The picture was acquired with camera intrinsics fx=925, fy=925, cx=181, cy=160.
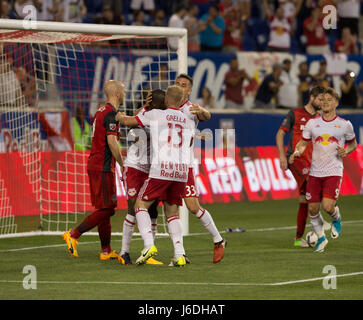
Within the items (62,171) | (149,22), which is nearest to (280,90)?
(149,22)

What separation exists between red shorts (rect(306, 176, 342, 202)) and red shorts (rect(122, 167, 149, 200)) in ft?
7.82

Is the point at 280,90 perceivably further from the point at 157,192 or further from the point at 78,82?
the point at 157,192

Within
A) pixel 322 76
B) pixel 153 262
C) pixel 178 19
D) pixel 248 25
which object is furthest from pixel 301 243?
pixel 248 25

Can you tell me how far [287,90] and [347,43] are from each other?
162 inches

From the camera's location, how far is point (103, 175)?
11.1 m

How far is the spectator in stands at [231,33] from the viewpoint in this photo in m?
23.2

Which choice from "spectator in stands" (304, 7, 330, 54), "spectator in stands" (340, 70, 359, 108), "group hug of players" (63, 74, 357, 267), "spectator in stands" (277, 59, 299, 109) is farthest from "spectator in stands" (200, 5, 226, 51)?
"group hug of players" (63, 74, 357, 267)

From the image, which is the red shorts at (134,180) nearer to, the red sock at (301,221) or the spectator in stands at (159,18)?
the red sock at (301,221)

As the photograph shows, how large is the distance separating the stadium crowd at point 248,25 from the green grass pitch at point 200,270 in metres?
7.16

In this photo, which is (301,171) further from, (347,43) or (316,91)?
(347,43)

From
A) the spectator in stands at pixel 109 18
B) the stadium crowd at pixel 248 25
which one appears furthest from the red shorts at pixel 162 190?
the spectator in stands at pixel 109 18

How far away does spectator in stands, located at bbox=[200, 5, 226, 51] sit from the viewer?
22406mm

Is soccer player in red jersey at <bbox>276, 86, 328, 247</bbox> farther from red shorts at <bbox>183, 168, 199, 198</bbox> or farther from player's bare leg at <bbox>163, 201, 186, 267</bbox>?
player's bare leg at <bbox>163, 201, 186, 267</bbox>

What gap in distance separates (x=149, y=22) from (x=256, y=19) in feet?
11.7
